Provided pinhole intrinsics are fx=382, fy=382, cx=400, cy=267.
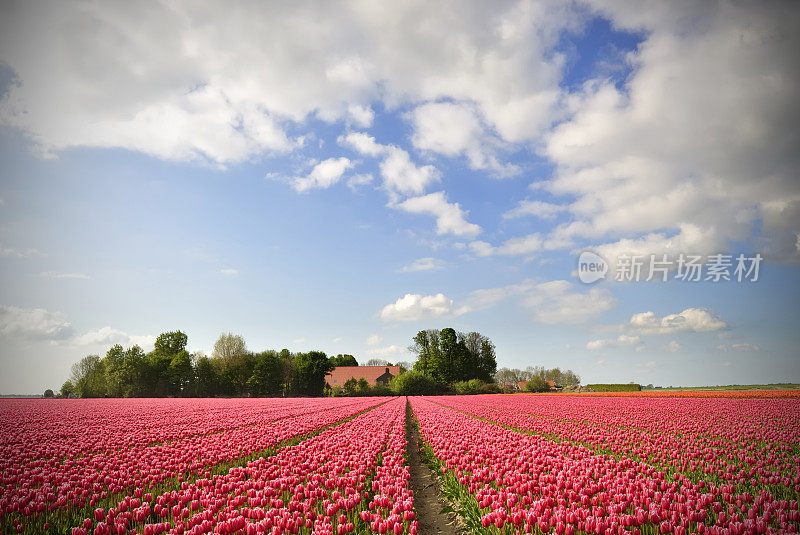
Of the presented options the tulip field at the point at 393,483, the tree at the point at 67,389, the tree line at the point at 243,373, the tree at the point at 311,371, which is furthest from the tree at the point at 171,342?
the tulip field at the point at 393,483

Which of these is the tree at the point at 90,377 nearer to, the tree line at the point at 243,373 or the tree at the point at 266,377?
the tree line at the point at 243,373

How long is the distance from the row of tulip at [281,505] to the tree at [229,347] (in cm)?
8022

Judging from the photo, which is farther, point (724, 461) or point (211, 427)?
point (211, 427)

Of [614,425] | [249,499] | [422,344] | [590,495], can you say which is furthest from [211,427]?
[422,344]

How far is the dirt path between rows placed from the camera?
6242 mm

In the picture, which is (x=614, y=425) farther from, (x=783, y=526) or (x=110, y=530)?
(x=110, y=530)

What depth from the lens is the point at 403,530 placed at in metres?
5.08

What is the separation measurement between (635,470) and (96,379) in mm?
88702

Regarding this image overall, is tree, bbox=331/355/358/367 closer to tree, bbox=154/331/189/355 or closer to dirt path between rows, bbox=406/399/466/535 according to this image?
tree, bbox=154/331/189/355

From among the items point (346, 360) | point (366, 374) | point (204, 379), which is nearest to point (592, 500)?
point (204, 379)

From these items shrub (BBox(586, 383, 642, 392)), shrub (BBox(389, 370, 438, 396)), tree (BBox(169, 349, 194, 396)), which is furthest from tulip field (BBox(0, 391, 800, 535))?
tree (BBox(169, 349, 194, 396))

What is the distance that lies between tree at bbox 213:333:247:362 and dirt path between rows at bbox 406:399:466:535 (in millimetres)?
79028

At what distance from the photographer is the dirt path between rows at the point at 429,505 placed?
246 inches

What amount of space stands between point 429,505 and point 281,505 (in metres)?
3.10
